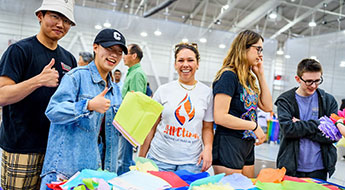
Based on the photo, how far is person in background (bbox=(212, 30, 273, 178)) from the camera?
4.67 feet

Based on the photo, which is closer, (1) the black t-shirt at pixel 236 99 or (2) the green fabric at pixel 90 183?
(2) the green fabric at pixel 90 183

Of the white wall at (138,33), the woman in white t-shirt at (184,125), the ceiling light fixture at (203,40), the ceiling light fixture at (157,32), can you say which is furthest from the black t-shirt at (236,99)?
the ceiling light fixture at (203,40)

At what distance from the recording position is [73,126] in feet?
3.66

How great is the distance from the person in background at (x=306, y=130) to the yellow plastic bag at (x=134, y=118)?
3.40 ft

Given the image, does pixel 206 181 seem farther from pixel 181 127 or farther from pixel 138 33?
pixel 138 33

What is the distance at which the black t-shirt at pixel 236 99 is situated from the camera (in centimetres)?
145

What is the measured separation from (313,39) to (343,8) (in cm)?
136

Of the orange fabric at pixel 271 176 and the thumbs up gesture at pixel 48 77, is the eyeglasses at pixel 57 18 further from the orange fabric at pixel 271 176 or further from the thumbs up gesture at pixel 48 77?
the orange fabric at pixel 271 176

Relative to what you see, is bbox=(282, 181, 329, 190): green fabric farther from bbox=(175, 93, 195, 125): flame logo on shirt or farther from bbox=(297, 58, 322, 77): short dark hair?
bbox=(297, 58, 322, 77): short dark hair

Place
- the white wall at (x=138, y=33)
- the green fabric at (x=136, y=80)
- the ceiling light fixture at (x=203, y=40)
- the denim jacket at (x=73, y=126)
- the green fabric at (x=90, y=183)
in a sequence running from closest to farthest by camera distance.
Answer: the green fabric at (x=90, y=183) → the denim jacket at (x=73, y=126) → the green fabric at (x=136, y=80) → the white wall at (x=138, y=33) → the ceiling light fixture at (x=203, y=40)

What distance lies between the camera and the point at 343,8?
7.84 m

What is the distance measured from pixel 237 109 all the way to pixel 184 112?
0.30 meters

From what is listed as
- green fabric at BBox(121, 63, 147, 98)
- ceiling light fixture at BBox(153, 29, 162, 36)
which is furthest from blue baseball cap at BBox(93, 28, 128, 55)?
ceiling light fixture at BBox(153, 29, 162, 36)

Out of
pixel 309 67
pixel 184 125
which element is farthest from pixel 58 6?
pixel 309 67
